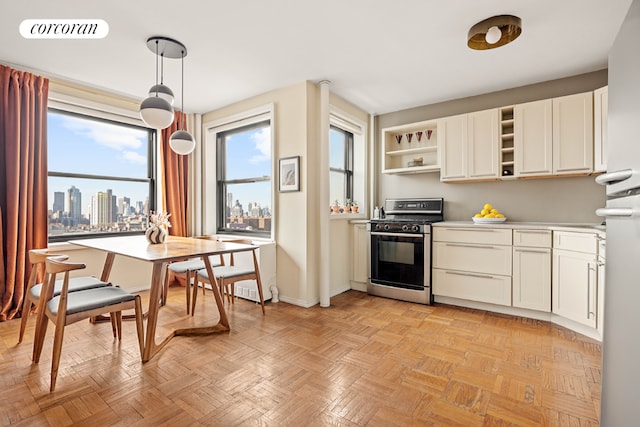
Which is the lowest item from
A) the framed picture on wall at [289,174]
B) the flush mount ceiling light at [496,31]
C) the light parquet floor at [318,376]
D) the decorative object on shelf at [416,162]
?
the light parquet floor at [318,376]

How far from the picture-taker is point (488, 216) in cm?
345

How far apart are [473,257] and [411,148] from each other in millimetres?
1689

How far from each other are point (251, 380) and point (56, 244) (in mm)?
2773

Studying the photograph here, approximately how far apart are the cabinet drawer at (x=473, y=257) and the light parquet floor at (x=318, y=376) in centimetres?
53

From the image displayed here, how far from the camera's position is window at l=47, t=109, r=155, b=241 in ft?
11.5

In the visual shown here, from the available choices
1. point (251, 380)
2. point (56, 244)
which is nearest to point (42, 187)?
point (56, 244)

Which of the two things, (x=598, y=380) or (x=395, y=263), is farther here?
(x=395, y=263)

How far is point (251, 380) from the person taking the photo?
1.96 meters

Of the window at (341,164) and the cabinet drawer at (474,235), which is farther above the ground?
the window at (341,164)

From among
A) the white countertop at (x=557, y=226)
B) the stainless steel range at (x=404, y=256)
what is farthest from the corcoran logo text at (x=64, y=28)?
the white countertop at (x=557, y=226)

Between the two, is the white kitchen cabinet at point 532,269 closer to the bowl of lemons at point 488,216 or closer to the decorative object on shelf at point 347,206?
the bowl of lemons at point 488,216

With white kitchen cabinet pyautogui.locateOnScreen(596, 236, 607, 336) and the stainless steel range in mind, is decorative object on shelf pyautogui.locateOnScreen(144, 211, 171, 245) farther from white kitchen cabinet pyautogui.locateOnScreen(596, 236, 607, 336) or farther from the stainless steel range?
white kitchen cabinet pyautogui.locateOnScreen(596, 236, 607, 336)

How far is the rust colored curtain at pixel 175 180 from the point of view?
4.20m

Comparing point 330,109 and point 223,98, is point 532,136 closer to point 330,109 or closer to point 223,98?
point 330,109
